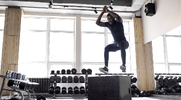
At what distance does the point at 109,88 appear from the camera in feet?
8.02

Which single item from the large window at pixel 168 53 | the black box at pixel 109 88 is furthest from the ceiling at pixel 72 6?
the black box at pixel 109 88

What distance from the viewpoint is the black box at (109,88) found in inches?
93.8

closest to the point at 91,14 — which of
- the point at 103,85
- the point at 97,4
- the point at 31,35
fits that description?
the point at 97,4

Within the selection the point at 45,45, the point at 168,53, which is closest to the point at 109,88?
the point at 45,45

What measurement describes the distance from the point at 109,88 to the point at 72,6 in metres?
5.25

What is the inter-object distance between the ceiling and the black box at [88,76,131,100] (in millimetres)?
4805

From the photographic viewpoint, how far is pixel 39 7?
7.18 metres

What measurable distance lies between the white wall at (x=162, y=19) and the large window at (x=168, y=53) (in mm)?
960

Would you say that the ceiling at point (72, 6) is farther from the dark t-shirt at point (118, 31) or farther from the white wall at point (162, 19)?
the dark t-shirt at point (118, 31)

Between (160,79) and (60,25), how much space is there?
15.7ft

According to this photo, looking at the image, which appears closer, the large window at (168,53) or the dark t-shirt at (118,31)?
the dark t-shirt at (118,31)

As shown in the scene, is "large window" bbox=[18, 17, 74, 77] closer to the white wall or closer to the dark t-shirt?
the white wall

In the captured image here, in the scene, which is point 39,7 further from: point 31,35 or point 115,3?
point 115,3

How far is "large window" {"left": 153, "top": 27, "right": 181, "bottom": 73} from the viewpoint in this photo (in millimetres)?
7664
